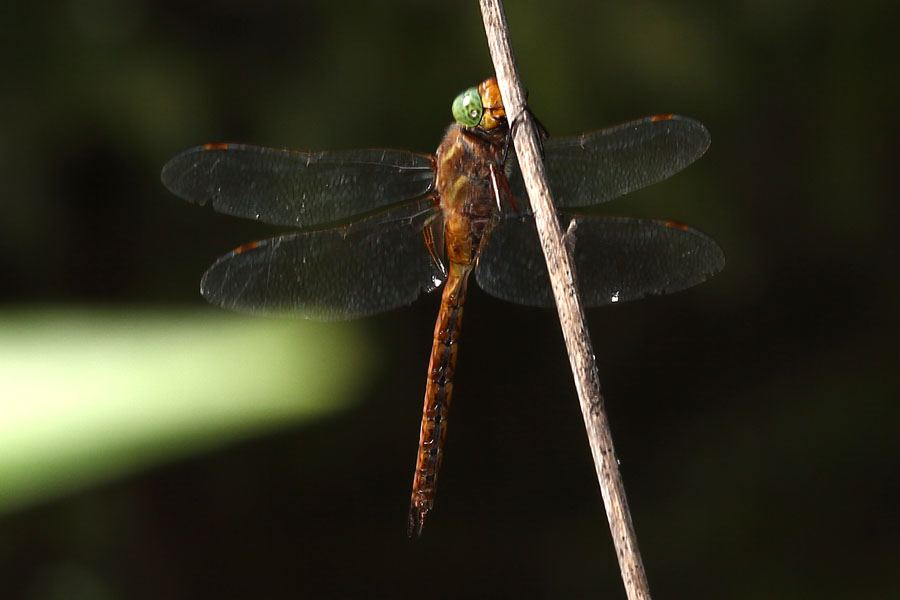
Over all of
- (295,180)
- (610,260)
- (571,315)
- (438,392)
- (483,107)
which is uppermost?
(295,180)

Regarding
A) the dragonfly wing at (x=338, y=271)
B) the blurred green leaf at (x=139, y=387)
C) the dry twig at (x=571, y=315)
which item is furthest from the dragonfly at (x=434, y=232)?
the dry twig at (x=571, y=315)

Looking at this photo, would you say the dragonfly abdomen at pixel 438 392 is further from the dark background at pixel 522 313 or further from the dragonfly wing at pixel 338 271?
the dark background at pixel 522 313

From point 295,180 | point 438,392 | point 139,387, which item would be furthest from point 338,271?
point 139,387

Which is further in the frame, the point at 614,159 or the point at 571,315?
the point at 614,159

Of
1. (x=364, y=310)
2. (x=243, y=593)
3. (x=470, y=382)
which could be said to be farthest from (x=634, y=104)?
(x=243, y=593)

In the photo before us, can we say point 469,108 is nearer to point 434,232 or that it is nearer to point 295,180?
point 434,232
